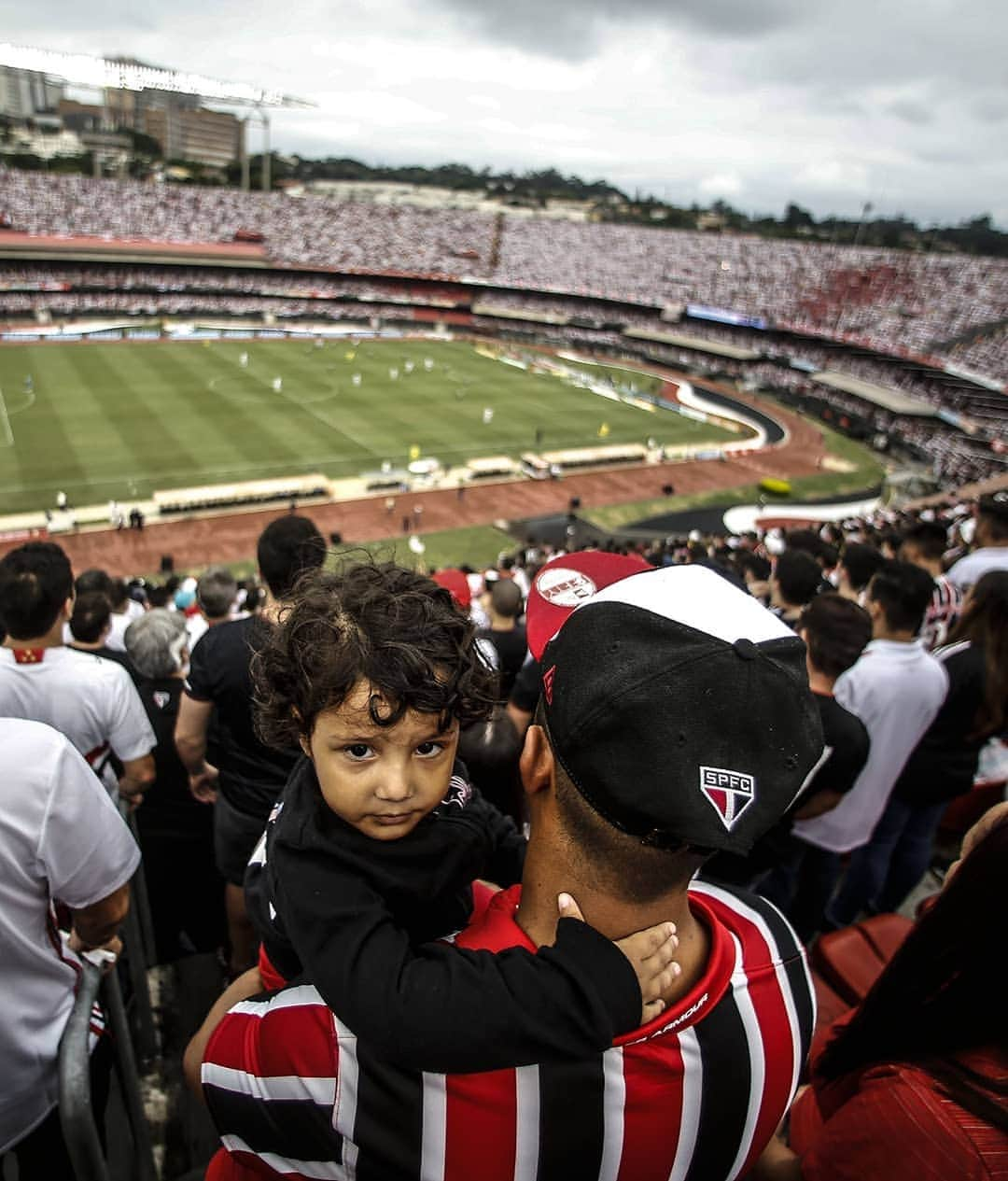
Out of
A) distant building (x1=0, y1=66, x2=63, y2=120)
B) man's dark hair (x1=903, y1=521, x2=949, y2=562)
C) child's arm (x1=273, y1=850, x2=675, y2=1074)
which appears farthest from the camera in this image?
distant building (x1=0, y1=66, x2=63, y2=120)

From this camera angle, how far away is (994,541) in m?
7.80

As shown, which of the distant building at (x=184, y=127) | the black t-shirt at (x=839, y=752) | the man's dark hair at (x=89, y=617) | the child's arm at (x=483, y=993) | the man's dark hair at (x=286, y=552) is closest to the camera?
the child's arm at (x=483, y=993)

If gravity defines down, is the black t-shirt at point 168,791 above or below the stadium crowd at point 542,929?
below

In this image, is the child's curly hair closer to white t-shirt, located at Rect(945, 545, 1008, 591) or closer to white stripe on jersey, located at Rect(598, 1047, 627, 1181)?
white stripe on jersey, located at Rect(598, 1047, 627, 1181)

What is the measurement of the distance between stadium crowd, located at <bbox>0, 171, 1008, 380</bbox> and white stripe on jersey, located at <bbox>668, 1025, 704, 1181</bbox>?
5985 cm

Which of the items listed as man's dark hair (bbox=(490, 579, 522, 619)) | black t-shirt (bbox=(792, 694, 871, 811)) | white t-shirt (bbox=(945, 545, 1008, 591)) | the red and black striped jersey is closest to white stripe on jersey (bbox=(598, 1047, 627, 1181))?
the red and black striped jersey

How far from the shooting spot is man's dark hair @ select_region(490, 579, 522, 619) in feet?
21.8

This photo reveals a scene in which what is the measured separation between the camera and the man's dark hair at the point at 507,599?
6.66 m

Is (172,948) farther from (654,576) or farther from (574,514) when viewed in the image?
(574,514)

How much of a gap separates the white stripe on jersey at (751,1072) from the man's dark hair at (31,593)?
11.1ft

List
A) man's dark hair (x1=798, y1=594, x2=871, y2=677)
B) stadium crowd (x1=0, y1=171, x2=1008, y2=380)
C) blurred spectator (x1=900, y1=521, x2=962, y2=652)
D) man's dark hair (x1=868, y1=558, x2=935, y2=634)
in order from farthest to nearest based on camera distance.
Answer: stadium crowd (x1=0, y1=171, x2=1008, y2=380) → blurred spectator (x1=900, y1=521, x2=962, y2=652) → man's dark hair (x1=868, y1=558, x2=935, y2=634) → man's dark hair (x1=798, y1=594, x2=871, y2=677)

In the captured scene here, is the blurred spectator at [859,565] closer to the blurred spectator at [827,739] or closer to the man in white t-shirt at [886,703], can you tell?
the man in white t-shirt at [886,703]

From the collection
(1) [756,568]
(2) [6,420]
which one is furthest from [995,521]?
(2) [6,420]

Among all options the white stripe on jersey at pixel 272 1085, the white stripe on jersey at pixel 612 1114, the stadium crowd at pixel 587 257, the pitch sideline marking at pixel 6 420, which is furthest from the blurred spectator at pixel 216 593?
the stadium crowd at pixel 587 257
